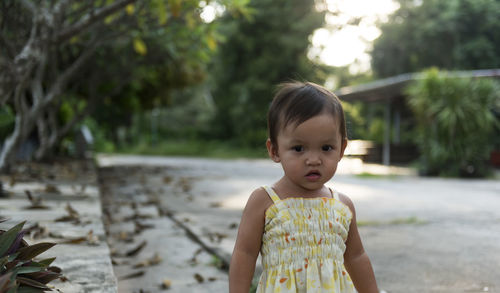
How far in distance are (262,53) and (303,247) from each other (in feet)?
78.6

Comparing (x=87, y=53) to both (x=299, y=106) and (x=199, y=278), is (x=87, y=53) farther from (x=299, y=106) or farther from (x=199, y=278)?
(x=299, y=106)

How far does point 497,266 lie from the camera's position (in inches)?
126

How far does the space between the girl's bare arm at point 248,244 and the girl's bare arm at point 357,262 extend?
1.14ft

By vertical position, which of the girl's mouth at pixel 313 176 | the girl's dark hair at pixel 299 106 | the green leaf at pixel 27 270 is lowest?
the green leaf at pixel 27 270

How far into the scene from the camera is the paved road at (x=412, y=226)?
9.93 feet

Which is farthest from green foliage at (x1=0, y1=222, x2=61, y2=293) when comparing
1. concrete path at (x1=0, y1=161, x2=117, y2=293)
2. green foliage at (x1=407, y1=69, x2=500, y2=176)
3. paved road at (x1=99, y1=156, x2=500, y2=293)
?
green foliage at (x1=407, y1=69, x2=500, y2=176)

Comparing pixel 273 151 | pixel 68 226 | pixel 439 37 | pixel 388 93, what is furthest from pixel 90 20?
pixel 439 37

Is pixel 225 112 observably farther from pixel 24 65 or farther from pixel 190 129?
pixel 24 65

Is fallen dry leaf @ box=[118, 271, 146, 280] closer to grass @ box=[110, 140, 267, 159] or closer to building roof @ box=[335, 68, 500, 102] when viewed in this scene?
building roof @ box=[335, 68, 500, 102]

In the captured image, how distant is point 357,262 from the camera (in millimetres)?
1892

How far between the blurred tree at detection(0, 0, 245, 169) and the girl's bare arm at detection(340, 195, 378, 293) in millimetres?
3487

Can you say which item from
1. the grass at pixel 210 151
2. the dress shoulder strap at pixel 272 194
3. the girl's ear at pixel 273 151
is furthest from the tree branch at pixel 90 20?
the grass at pixel 210 151

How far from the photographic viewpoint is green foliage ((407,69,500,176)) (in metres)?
→ 11.2

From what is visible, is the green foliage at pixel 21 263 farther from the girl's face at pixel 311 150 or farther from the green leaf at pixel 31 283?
the girl's face at pixel 311 150
